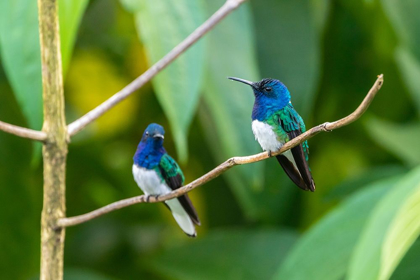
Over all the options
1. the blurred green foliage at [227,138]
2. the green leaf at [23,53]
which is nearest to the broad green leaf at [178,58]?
the blurred green foliage at [227,138]

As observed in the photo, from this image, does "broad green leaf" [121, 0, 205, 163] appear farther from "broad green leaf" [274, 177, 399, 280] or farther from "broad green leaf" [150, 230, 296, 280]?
"broad green leaf" [150, 230, 296, 280]

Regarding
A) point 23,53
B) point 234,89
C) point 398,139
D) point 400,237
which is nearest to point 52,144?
point 23,53

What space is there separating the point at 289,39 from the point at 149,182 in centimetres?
84

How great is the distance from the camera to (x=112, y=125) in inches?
55.9

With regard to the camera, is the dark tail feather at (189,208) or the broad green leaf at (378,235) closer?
the dark tail feather at (189,208)

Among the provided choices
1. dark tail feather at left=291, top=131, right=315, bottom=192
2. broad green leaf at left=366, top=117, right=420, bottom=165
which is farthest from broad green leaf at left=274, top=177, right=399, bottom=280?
dark tail feather at left=291, top=131, right=315, bottom=192

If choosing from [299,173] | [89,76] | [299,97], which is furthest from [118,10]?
[299,173]

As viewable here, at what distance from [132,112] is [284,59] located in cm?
49

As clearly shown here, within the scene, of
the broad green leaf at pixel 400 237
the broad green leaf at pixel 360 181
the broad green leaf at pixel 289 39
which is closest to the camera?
the broad green leaf at pixel 400 237

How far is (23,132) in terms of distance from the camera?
0.37 meters

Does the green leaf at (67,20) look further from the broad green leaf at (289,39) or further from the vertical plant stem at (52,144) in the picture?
the broad green leaf at (289,39)

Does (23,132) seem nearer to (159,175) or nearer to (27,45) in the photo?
(159,175)

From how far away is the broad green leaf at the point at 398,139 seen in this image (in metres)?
1.21

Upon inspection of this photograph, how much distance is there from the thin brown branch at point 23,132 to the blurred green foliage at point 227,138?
103 mm
